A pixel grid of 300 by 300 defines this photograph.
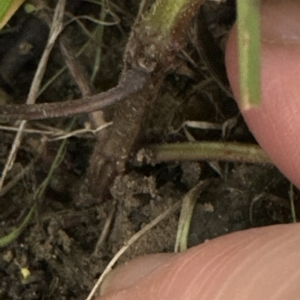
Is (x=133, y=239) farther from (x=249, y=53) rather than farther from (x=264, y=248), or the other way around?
(x=249, y=53)

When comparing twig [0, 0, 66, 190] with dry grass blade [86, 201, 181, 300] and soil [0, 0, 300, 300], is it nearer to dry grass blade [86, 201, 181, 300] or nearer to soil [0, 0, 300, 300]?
soil [0, 0, 300, 300]

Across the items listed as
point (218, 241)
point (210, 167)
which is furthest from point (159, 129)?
point (218, 241)

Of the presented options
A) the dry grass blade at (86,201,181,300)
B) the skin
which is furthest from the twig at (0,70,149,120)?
the dry grass blade at (86,201,181,300)

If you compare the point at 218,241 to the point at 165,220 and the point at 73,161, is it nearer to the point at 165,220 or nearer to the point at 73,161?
the point at 165,220

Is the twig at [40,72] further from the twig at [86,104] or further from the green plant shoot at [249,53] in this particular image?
the green plant shoot at [249,53]

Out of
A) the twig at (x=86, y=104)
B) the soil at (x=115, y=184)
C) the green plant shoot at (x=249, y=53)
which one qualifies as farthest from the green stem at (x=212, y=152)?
the green plant shoot at (x=249, y=53)

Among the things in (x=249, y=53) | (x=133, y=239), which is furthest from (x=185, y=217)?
(x=249, y=53)
